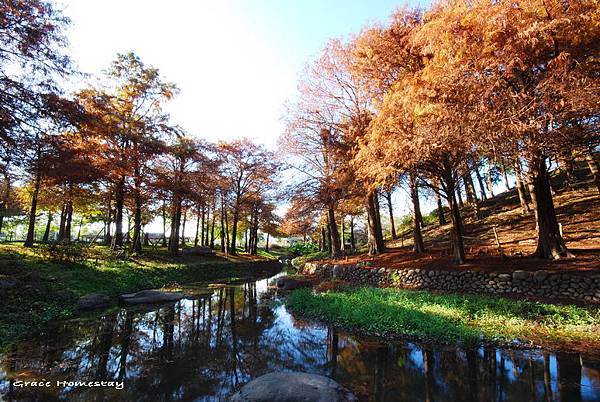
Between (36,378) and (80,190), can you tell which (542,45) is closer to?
(36,378)

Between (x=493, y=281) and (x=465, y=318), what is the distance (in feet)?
10.5

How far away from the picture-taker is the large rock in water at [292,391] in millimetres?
4188

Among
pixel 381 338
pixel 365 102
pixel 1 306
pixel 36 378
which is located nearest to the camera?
pixel 36 378

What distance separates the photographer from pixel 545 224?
10.9 meters

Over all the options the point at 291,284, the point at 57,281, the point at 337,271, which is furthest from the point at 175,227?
the point at 337,271

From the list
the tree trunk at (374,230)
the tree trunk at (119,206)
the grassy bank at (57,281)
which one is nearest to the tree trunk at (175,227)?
the grassy bank at (57,281)

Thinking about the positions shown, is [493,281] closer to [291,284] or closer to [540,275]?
[540,275]

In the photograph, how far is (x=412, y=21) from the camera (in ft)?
42.1

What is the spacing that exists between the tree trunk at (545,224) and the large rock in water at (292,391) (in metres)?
10.1

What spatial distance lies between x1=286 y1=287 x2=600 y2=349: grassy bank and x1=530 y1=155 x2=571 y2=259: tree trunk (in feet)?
10.4

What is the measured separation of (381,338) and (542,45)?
28.6ft

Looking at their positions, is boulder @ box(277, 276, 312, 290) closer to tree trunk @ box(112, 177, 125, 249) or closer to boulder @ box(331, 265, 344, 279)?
boulder @ box(331, 265, 344, 279)

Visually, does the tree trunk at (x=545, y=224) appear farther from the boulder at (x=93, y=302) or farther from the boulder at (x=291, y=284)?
the boulder at (x=93, y=302)

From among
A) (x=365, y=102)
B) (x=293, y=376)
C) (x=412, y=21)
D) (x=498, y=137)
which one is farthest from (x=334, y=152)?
(x=293, y=376)
